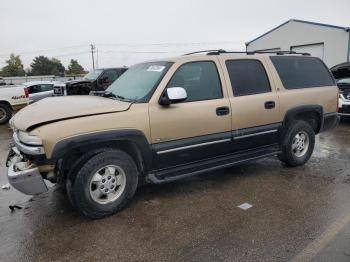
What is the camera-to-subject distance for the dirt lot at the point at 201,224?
3.12 metres

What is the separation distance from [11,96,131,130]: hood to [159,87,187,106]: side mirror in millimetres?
437

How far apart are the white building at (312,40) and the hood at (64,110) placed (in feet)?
58.3

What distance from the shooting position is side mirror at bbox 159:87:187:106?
385cm

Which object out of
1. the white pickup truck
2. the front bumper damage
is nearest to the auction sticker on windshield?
the front bumper damage

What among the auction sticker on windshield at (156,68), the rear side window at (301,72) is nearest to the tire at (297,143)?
the rear side window at (301,72)

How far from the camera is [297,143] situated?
18.1 feet

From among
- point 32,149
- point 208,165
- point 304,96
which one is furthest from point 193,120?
point 304,96

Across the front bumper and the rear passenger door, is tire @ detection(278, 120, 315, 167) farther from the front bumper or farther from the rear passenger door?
the front bumper

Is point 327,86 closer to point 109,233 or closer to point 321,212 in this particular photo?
point 321,212

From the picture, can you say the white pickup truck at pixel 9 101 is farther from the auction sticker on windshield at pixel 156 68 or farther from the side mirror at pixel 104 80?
the auction sticker on windshield at pixel 156 68

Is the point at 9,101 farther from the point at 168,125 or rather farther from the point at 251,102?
the point at 251,102

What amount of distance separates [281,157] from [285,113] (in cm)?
78

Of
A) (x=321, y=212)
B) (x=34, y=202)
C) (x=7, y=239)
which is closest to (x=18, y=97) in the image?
(x=34, y=202)

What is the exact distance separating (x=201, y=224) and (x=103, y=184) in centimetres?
120
